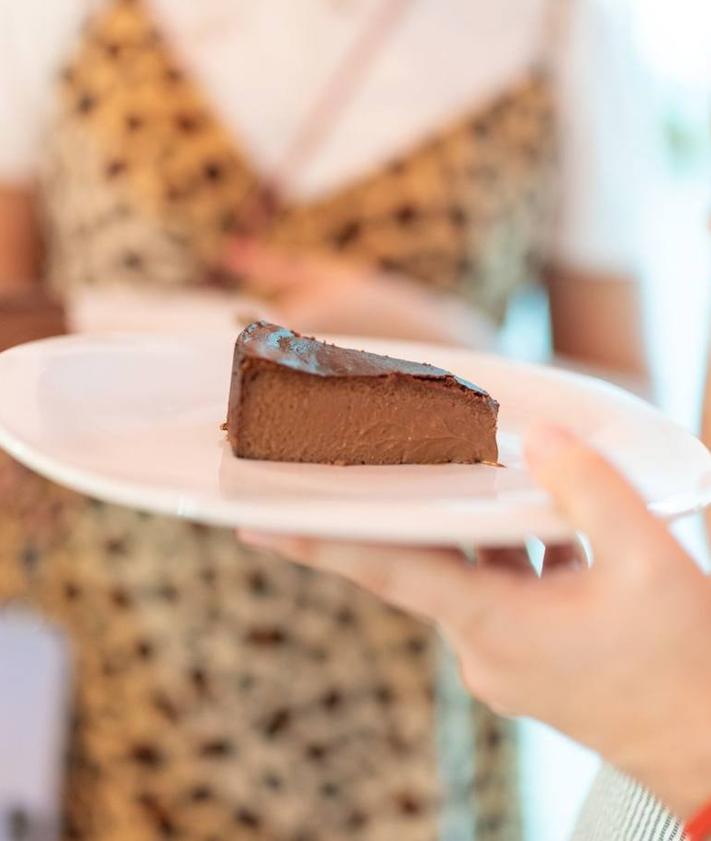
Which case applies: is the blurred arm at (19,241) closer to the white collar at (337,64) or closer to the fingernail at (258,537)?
the white collar at (337,64)

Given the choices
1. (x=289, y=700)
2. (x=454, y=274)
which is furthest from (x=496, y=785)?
(x=454, y=274)

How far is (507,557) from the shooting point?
1.82 ft

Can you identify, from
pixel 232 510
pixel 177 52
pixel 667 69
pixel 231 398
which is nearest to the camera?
pixel 232 510

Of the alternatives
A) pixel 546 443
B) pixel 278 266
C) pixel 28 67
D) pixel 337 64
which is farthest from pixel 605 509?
pixel 28 67

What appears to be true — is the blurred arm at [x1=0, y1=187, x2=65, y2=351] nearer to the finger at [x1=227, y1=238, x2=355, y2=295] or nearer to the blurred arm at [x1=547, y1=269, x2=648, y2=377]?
the finger at [x1=227, y1=238, x2=355, y2=295]

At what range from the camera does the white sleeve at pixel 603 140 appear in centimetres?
105

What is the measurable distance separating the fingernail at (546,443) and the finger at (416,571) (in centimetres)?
7

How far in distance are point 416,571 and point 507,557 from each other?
3.4 inches

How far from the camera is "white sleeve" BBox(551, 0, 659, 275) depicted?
1.05 metres

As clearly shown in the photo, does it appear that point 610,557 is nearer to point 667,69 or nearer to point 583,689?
point 583,689

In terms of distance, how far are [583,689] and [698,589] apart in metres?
0.08

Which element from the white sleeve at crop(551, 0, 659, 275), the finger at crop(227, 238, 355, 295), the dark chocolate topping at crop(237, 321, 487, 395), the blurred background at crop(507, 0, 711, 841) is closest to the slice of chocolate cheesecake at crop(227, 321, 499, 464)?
the dark chocolate topping at crop(237, 321, 487, 395)

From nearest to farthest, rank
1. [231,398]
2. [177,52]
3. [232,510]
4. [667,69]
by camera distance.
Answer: [232,510] < [231,398] < [177,52] < [667,69]

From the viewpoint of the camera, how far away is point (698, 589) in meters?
0.44
